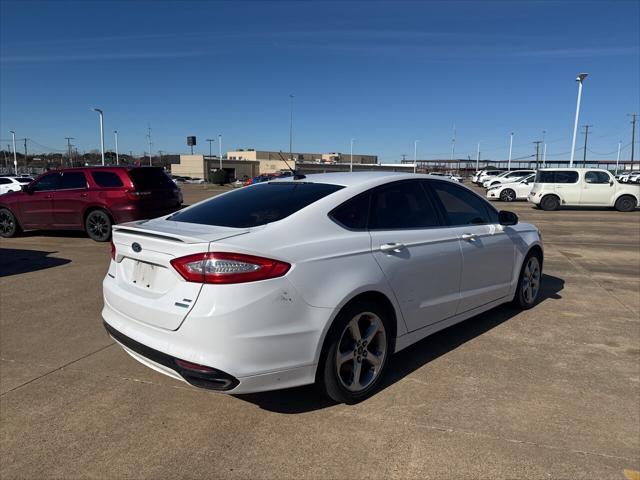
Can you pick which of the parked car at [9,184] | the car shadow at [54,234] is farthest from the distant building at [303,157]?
the car shadow at [54,234]

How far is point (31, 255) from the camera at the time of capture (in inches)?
337

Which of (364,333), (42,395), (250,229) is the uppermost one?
(250,229)

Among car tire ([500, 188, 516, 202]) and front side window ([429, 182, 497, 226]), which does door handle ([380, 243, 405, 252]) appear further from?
car tire ([500, 188, 516, 202])

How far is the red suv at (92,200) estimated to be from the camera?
9.96m

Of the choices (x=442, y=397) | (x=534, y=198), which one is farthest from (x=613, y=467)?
(x=534, y=198)

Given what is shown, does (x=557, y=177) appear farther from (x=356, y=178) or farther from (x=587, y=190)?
(x=356, y=178)

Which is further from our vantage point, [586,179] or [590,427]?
[586,179]

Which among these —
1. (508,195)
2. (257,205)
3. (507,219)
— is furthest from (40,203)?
(508,195)

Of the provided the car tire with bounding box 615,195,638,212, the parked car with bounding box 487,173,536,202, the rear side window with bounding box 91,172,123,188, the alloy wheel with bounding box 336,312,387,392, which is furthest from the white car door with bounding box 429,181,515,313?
the parked car with bounding box 487,173,536,202

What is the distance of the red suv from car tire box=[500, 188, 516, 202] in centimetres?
1980

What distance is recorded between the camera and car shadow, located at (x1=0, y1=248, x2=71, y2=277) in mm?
7284

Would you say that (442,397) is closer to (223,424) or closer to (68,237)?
(223,424)

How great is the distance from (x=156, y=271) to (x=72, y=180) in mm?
8967

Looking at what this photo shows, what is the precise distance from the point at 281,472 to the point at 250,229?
1.44 metres
